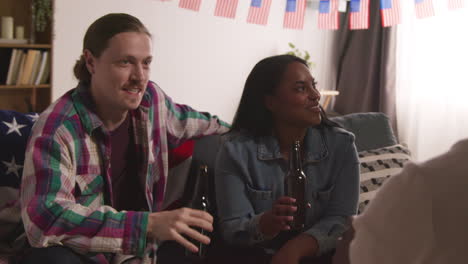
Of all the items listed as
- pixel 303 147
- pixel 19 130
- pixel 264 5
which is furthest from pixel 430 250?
pixel 264 5

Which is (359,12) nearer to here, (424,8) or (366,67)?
(424,8)

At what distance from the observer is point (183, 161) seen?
175cm

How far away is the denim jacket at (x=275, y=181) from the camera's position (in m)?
1.48

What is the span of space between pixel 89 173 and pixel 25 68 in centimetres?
219

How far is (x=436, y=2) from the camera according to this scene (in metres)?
3.87

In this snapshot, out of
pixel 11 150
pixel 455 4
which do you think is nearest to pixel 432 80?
pixel 455 4

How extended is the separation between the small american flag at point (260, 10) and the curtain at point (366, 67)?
216 cm

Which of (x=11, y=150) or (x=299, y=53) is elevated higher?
(x=299, y=53)

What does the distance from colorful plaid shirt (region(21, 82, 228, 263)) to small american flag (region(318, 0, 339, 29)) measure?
1.15m

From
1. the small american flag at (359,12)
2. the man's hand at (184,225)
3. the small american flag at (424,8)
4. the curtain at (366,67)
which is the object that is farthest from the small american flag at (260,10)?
the curtain at (366,67)

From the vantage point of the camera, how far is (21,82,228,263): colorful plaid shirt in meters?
1.22

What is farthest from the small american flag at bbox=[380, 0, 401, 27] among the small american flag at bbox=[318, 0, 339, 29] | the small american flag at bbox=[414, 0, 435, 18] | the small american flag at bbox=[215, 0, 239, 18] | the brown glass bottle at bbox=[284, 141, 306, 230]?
the brown glass bottle at bbox=[284, 141, 306, 230]

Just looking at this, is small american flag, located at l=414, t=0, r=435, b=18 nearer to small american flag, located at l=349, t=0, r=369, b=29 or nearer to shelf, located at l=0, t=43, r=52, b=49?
small american flag, located at l=349, t=0, r=369, b=29

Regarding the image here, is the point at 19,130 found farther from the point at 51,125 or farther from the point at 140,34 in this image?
the point at 140,34
